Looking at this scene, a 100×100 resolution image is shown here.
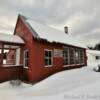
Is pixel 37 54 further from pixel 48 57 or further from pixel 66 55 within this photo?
pixel 66 55

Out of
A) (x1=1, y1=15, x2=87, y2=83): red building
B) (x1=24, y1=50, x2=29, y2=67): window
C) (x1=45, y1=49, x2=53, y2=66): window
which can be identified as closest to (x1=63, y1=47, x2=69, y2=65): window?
(x1=1, y1=15, x2=87, y2=83): red building

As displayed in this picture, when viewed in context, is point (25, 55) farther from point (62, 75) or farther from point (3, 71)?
point (62, 75)

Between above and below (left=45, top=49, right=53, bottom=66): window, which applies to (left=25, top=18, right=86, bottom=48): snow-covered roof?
above

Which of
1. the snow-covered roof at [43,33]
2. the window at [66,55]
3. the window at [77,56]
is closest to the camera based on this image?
the snow-covered roof at [43,33]

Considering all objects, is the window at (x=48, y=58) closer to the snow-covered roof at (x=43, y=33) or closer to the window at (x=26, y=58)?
the snow-covered roof at (x=43, y=33)

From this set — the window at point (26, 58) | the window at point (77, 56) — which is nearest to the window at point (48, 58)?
the window at point (26, 58)

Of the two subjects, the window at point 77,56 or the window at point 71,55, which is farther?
the window at point 77,56

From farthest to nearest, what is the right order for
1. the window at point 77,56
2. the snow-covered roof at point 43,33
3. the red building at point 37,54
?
the window at point 77,56 < the snow-covered roof at point 43,33 < the red building at point 37,54

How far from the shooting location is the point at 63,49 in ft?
42.5

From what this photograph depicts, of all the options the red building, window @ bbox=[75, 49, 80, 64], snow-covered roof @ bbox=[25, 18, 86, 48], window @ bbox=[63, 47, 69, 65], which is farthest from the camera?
window @ bbox=[75, 49, 80, 64]

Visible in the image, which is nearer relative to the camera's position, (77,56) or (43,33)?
(43,33)

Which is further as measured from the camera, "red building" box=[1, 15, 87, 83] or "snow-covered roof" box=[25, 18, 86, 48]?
"snow-covered roof" box=[25, 18, 86, 48]

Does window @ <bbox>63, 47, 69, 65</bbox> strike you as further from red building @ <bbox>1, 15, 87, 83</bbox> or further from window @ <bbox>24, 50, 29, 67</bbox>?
window @ <bbox>24, 50, 29, 67</bbox>

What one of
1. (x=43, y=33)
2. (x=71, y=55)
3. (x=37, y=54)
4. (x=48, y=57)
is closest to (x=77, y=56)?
(x=71, y=55)
